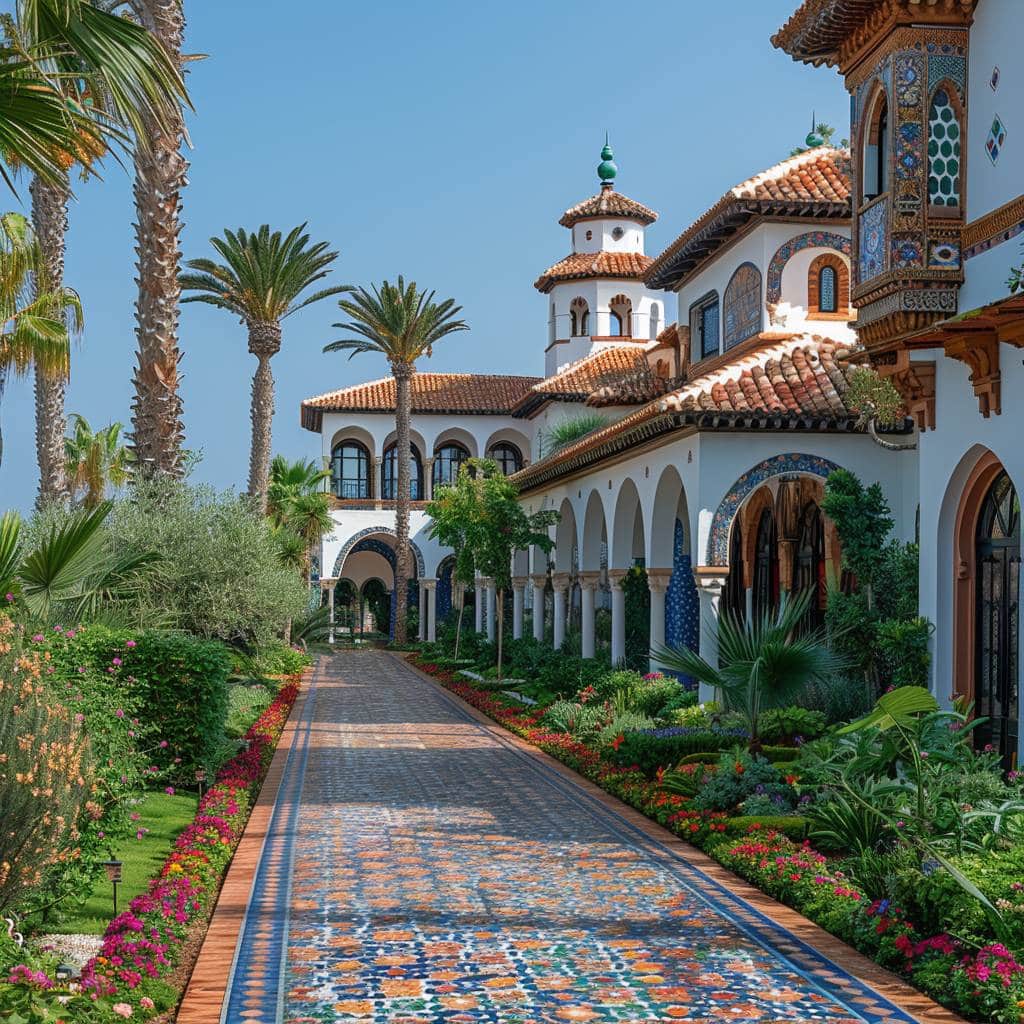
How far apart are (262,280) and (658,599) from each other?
17.1 metres

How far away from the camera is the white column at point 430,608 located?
178 feet

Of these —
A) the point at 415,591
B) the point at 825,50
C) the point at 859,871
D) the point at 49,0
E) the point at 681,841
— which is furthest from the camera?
the point at 415,591

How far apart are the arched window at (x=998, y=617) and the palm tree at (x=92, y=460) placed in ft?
91.9

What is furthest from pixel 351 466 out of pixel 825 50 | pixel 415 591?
pixel 825 50

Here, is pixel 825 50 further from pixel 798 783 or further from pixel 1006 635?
pixel 798 783

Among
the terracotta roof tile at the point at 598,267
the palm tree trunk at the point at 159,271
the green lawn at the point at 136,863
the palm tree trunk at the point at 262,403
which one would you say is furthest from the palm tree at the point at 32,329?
the terracotta roof tile at the point at 598,267

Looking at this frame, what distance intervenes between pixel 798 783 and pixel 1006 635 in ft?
7.42

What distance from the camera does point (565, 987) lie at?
770 centimetres

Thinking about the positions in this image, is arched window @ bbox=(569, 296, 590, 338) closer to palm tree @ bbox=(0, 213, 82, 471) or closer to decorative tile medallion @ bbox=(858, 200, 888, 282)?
palm tree @ bbox=(0, 213, 82, 471)

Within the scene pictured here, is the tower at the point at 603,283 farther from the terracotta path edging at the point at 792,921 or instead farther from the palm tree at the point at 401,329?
the terracotta path edging at the point at 792,921

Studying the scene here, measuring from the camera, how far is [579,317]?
47031 millimetres

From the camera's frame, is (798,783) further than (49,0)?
Yes

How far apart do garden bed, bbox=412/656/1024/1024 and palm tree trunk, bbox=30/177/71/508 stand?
12.3 metres

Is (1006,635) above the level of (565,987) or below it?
above
